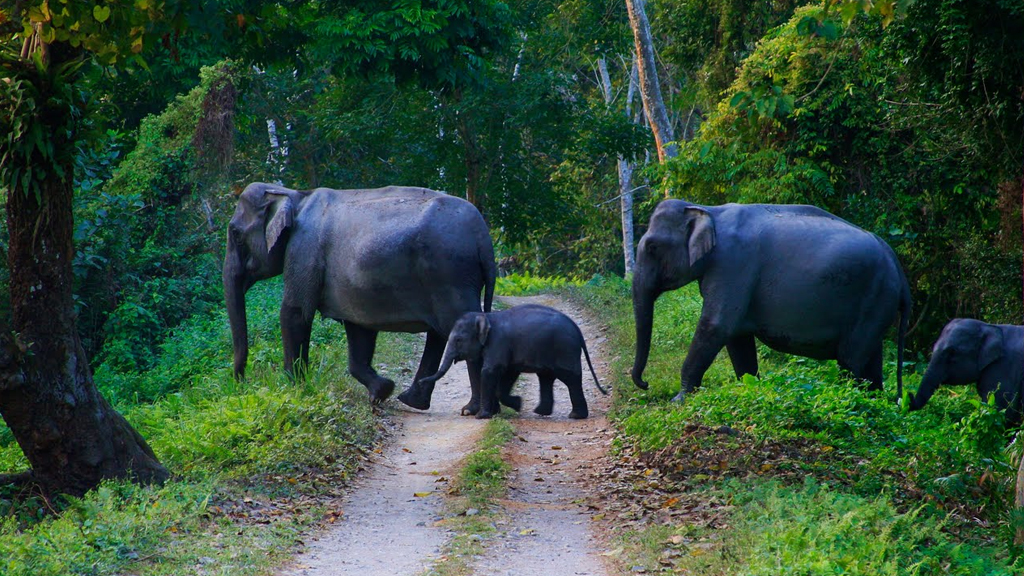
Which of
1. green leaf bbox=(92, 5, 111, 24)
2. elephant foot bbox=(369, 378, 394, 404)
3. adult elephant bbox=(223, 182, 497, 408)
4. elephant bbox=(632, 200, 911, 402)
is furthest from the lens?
elephant foot bbox=(369, 378, 394, 404)

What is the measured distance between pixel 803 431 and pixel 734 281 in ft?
6.94

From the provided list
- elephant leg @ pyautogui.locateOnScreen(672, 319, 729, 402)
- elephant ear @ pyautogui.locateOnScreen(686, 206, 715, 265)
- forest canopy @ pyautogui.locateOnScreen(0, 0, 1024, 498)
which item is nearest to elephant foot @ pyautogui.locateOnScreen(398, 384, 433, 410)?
elephant leg @ pyautogui.locateOnScreen(672, 319, 729, 402)

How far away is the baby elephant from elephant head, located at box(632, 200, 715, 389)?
705 millimetres

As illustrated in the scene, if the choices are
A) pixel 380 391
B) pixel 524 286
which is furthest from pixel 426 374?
pixel 524 286

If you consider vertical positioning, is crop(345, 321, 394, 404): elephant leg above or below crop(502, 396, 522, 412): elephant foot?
above

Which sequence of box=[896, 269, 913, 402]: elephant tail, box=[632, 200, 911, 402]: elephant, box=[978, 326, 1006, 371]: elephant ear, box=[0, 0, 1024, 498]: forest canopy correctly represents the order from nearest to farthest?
1. box=[0, 0, 1024, 498]: forest canopy
2. box=[632, 200, 911, 402]: elephant
3. box=[896, 269, 913, 402]: elephant tail
4. box=[978, 326, 1006, 371]: elephant ear

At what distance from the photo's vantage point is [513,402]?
1113 cm

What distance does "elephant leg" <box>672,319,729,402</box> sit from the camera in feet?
33.1

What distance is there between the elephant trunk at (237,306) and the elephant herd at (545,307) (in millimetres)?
16

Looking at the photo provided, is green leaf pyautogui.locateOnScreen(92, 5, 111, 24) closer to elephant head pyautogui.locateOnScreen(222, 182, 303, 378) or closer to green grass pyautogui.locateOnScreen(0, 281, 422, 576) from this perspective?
green grass pyautogui.locateOnScreen(0, 281, 422, 576)

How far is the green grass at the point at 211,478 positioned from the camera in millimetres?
5793

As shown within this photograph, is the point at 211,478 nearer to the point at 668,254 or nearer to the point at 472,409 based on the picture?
the point at 472,409

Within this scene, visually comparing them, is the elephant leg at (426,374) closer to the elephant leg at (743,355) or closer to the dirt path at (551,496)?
the dirt path at (551,496)

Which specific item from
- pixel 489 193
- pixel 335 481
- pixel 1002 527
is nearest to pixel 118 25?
pixel 335 481
